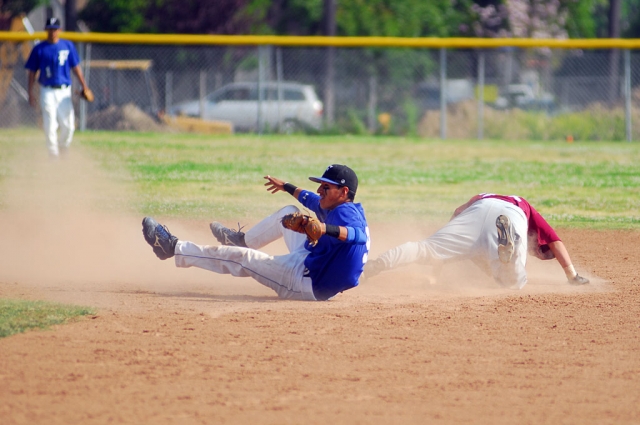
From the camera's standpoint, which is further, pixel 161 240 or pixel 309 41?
pixel 309 41

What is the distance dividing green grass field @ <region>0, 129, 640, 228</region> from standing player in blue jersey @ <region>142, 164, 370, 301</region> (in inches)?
159

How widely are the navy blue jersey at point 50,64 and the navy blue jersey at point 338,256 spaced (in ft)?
25.3

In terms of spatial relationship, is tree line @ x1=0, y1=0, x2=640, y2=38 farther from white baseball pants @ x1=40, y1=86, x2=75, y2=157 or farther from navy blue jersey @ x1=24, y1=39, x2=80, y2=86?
white baseball pants @ x1=40, y1=86, x2=75, y2=157

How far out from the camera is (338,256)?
240 inches

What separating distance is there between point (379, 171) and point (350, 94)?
6685 mm

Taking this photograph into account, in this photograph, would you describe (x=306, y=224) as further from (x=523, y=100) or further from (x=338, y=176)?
(x=523, y=100)

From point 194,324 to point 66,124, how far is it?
788 cm

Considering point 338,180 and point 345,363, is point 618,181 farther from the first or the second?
point 345,363

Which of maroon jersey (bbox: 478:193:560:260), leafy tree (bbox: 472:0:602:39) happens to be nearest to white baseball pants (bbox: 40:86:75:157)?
maroon jersey (bbox: 478:193:560:260)

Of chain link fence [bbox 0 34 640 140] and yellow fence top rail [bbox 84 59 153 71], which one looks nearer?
yellow fence top rail [bbox 84 59 153 71]

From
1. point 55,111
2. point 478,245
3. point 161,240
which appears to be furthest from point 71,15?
point 478,245

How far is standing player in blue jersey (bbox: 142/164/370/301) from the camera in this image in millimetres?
6031

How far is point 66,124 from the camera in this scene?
12695 mm

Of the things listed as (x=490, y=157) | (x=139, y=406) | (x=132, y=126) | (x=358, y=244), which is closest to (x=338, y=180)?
(x=358, y=244)
